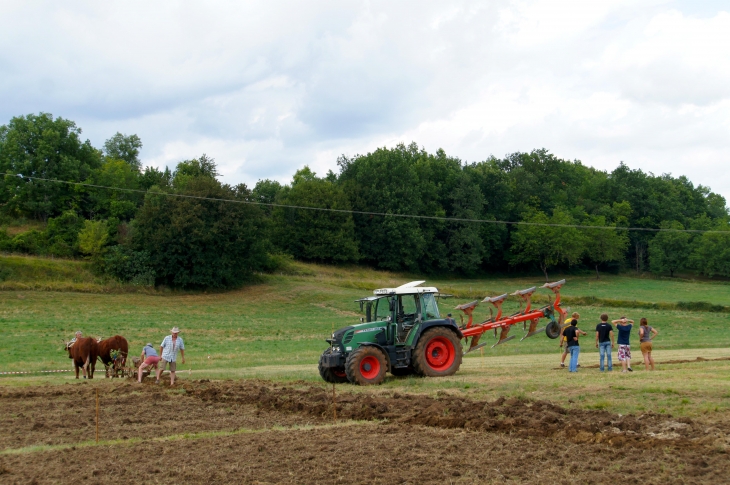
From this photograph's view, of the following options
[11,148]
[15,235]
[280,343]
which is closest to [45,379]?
[280,343]

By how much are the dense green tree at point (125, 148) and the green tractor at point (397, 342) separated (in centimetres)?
9973

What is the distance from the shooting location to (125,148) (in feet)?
373

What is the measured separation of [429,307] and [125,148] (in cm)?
10345

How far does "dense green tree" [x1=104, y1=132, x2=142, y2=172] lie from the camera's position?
4427 inches

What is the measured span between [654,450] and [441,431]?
3.44 metres

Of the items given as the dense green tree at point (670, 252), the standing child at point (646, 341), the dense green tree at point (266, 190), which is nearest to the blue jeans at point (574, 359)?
the standing child at point (646, 341)

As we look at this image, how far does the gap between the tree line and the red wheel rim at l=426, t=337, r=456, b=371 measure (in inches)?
1529

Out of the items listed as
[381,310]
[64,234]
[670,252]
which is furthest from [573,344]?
[670,252]

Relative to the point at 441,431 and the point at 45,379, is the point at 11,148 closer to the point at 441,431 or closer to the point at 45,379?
the point at 45,379

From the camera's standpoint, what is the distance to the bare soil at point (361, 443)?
9.19 metres

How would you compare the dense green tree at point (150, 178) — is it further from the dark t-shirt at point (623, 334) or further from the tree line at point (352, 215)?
the dark t-shirt at point (623, 334)

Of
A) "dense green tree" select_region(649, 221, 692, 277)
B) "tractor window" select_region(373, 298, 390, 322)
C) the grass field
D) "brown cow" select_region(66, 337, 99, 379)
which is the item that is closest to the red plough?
the grass field

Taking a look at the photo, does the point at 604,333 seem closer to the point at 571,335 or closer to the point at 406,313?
the point at 571,335

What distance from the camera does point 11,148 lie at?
6875 cm
